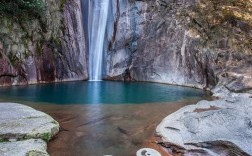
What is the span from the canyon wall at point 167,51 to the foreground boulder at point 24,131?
13187 mm

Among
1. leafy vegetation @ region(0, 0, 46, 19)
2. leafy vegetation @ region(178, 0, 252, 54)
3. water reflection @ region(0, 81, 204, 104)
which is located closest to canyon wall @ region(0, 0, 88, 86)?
leafy vegetation @ region(0, 0, 46, 19)

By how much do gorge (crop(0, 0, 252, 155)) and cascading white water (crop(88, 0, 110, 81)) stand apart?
0.10m

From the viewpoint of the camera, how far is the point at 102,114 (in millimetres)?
13586

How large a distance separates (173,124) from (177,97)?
7854mm

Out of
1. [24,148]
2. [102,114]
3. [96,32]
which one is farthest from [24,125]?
[96,32]

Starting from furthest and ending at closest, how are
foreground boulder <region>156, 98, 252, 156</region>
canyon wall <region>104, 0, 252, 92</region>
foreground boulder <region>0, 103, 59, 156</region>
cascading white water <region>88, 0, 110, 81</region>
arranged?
cascading white water <region>88, 0, 110, 81</region> < canyon wall <region>104, 0, 252, 92</region> < foreground boulder <region>156, 98, 252, 156</region> < foreground boulder <region>0, 103, 59, 156</region>

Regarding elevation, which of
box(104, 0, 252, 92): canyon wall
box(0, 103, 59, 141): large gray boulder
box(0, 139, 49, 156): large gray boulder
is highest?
box(104, 0, 252, 92): canyon wall

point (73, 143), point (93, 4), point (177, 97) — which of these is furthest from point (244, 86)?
point (93, 4)

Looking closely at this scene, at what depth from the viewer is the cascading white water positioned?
29.2m

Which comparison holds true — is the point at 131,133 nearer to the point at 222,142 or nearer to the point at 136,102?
the point at 222,142

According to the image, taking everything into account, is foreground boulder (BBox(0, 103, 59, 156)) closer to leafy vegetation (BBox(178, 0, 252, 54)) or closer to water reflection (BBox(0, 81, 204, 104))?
water reflection (BBox(0, 81, 204, 104))

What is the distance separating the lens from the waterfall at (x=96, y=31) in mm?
29250

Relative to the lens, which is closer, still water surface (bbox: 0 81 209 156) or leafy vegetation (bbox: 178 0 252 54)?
still water surface (bbox: 0 81 209 156)

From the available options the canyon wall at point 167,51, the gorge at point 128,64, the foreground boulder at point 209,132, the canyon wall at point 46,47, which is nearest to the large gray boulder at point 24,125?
the gorge at point 128,64
